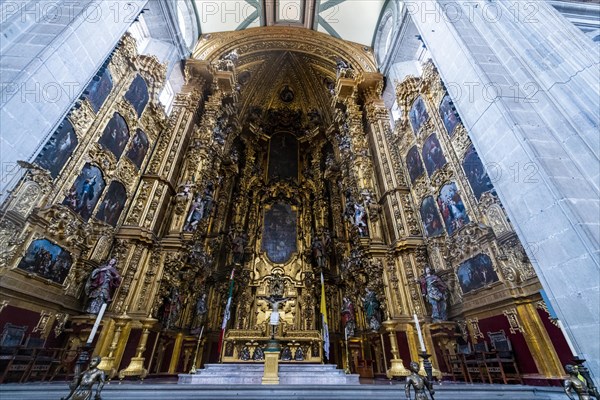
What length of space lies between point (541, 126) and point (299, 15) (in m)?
15.9

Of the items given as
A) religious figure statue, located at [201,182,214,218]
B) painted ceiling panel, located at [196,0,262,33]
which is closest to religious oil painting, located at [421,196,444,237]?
religious figure statue, located at [201,182,214,218]

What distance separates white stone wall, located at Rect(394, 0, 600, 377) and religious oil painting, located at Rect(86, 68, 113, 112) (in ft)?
30.3

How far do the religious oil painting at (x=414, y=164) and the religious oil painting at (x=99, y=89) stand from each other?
35.8 ft

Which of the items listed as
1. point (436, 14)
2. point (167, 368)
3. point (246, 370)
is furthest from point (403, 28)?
point (167, 368)

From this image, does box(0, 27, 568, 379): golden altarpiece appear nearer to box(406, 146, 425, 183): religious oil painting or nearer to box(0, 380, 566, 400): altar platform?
box(406, 146, 425, 183): religious oil painting

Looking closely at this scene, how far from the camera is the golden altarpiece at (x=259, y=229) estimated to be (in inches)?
239

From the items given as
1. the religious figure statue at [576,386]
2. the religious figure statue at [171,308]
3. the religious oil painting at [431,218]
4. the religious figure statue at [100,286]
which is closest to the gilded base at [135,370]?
the religious figure statue at [171,308]

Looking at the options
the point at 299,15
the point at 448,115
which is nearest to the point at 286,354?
the point at 448,115

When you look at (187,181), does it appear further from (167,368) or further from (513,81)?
(513,81)

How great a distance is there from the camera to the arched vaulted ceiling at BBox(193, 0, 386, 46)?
48.0 feet

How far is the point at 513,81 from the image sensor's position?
4652 mm

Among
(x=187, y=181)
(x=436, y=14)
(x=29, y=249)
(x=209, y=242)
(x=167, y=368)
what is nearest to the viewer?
(x=29, y=249)

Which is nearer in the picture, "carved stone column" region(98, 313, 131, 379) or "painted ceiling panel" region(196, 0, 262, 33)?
"carved stone column" region(98, 313, 131, 379)

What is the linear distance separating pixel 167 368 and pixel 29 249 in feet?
18.4
